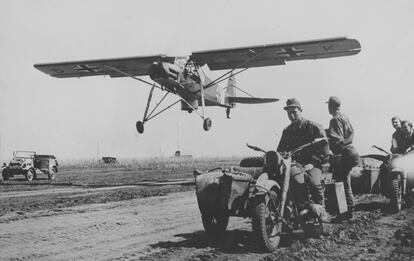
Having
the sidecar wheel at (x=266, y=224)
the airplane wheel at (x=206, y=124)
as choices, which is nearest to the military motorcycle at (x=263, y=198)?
the sidecar wheel at (x=266, y=224)

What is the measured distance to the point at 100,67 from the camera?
23.3m

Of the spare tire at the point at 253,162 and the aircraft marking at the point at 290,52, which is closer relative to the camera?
the spare tire at the point at 253,162

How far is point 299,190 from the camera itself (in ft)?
19.6

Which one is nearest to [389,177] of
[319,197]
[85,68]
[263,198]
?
[319,197]

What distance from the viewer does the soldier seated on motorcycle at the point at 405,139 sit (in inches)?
379

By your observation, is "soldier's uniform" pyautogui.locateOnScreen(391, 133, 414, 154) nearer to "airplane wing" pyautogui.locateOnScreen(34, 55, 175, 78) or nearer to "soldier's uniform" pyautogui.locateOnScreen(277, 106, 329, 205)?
"soldier's uniform" pyautogui.locateOnScreen(277, 106, 329, 205)

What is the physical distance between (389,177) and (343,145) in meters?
1.73

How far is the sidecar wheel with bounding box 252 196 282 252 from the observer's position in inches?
209

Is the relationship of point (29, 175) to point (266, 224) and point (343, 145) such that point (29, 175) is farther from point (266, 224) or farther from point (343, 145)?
point (266, 224)

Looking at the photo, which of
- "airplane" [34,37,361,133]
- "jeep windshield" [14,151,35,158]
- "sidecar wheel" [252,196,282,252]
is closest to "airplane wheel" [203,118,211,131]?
"airplane" [34,37,361,133]

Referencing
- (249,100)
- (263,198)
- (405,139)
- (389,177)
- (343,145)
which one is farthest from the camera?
(249,100)

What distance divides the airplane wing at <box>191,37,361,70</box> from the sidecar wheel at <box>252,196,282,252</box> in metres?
13.6

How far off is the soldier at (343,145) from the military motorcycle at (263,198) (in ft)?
5.56

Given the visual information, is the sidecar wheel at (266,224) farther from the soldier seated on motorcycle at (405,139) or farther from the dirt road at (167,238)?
the soldier seated on motorcycle at (405,139)
